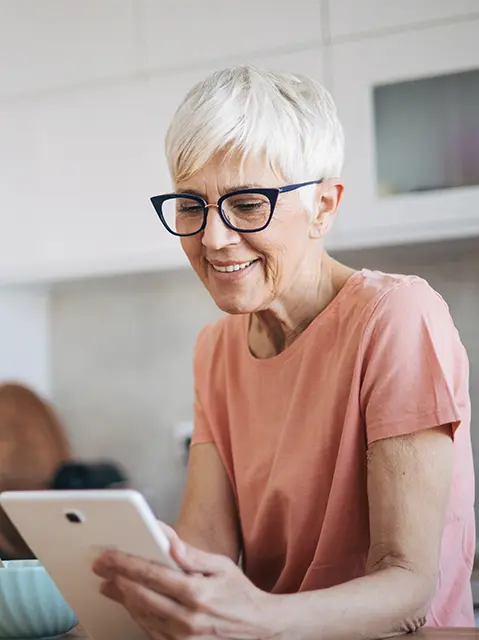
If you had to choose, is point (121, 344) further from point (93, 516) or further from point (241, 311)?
point (93, 516)

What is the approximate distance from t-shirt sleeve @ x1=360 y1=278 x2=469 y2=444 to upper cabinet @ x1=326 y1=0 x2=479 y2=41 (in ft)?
3.76

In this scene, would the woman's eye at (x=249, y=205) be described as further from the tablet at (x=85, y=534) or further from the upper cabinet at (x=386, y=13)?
the upper cabinet at (x=386, y=13)

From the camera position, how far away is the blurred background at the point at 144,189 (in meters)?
2.10

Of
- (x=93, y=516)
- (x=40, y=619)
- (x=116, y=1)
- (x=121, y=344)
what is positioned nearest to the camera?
(x=93, y=516)

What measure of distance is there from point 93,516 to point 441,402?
0.42m

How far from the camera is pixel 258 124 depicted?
3.66ft

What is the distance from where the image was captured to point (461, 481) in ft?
3.72

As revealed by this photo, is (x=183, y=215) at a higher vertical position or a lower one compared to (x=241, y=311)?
higher

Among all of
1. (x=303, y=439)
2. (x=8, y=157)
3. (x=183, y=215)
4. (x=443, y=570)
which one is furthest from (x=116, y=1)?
(x=443, y=570)

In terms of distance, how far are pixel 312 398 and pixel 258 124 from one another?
1.15 feet

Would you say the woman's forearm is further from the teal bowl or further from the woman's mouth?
the woman's mouth

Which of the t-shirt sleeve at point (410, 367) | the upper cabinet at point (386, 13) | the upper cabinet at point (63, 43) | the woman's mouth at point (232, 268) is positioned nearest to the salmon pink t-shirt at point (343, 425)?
the t-shirt sleeve at point (410, 367)

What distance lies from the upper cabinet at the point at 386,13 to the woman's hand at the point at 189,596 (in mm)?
1559

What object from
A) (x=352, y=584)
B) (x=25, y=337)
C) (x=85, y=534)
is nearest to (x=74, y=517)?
(x=85, y=534)
